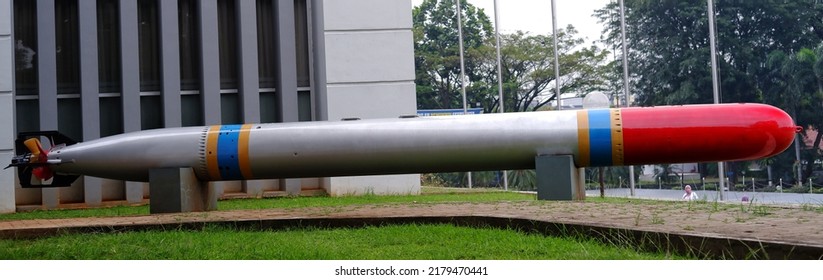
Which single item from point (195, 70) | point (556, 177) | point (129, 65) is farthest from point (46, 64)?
point (556, 177)

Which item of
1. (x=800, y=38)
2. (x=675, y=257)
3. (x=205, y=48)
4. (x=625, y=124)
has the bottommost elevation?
(x=675, y=257)

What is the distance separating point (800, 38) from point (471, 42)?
12.7 meters

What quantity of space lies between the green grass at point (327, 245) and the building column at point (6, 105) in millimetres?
4907

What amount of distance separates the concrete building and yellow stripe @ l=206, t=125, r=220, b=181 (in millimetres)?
3479

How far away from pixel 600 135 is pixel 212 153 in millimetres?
3125

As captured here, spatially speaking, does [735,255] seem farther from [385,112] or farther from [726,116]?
[385,112]

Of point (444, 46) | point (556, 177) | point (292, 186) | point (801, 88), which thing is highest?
point (444, 46)

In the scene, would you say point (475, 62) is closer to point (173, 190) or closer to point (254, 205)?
point (254, 205)

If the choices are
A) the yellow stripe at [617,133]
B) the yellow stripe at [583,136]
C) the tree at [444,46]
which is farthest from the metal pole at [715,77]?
the tree at [444,46]

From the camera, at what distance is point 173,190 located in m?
7.98

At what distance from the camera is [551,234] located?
510 cm

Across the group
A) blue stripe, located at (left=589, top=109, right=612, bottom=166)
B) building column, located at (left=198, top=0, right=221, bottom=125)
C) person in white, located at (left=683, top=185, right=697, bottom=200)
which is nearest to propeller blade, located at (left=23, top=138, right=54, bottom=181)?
building column, located at (left=198, top=0, right=221, bottom=125)

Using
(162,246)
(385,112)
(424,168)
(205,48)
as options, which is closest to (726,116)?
(424,168)

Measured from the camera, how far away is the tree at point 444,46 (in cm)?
1794
